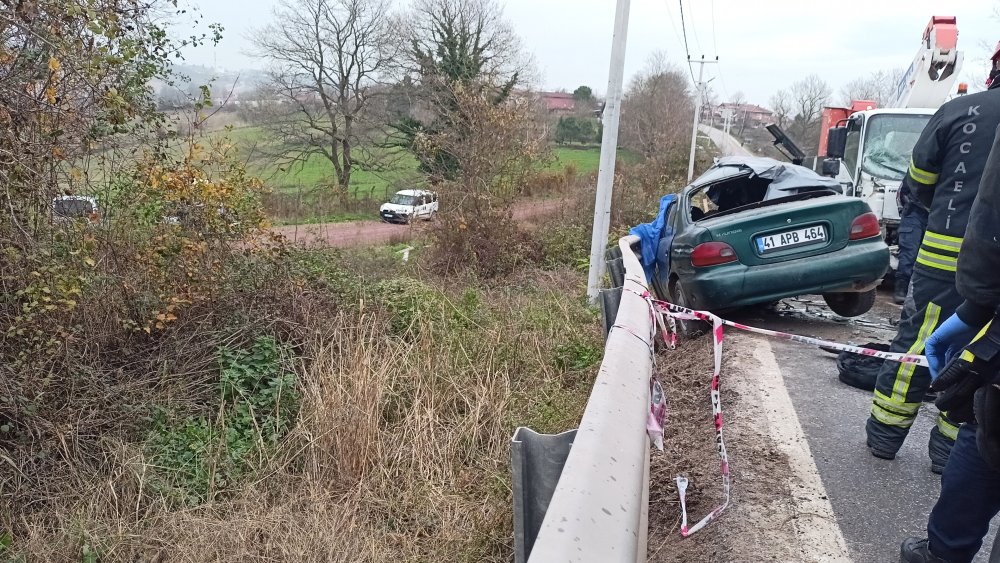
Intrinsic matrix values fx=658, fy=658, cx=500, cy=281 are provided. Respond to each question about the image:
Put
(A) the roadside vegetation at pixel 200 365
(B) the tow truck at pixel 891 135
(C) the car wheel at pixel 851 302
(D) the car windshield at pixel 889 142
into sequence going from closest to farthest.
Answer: (A) the roadside vegetation at pixel 200 365, (C) the car wheel at pixel 851 302, (B) the tow truck at pixel 891 135, (D) the car windshield at pixel 889 142

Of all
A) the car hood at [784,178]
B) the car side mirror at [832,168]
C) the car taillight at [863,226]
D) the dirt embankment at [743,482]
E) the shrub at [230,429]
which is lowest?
the shrub at [230,429]

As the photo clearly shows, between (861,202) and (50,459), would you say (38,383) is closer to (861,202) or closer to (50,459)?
(50,459)

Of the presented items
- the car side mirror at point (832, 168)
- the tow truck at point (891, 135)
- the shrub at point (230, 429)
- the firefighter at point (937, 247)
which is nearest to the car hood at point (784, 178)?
the tow truck at point (891, 135)

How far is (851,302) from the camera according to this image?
5730 mm

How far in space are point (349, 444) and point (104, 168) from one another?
284 cm

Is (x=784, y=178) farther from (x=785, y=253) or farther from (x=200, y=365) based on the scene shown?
(x=200, y=365)

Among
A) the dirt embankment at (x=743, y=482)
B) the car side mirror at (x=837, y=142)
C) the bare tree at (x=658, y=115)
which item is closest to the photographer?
the dirt embankment at (x=743, y=482)

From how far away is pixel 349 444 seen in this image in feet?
12.6

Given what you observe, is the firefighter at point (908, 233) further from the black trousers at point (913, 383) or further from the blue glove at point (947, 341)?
the blue glove at point (947, 341)

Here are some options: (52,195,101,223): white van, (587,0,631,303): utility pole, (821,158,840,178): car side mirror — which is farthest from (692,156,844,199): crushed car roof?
(52,195,101,223): white van

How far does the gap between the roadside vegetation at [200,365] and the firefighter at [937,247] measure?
60.9 inches

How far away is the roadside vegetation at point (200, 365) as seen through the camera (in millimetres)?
3414

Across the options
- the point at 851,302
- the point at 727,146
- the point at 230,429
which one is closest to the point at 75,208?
the point at 230,429

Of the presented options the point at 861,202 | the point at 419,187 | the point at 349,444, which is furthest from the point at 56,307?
the point at 419,187
